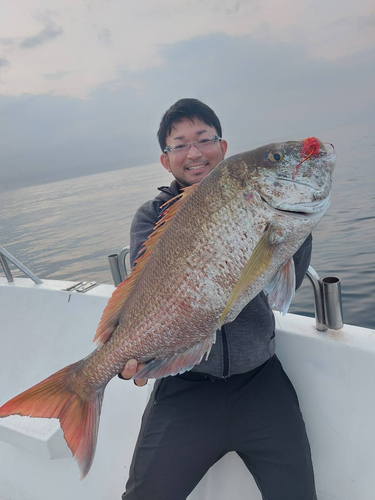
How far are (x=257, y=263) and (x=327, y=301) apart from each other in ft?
3.09

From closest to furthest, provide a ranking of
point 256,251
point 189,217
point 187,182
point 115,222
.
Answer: point 256,251
point 189,217
point 187,182
point 115,222

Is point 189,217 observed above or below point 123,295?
above

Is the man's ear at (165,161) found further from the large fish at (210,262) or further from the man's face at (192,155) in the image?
the large fish at (210,262)

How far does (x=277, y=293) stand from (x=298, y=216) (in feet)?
1.23

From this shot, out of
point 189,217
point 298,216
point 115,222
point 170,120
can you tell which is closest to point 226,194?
point 189,217

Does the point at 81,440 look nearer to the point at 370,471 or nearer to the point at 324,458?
the point at 324,458

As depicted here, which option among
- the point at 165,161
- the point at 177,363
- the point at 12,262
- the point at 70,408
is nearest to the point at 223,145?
the point at 165,161

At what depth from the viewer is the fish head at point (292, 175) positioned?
4.83 ft

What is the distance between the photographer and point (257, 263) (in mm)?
1434

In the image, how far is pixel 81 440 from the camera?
172 centimetres

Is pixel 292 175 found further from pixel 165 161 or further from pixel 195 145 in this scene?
pixel 165 161

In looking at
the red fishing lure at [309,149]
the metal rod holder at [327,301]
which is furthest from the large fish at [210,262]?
the metal rod holder at [327,301]

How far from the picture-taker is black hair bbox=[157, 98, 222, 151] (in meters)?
2.49

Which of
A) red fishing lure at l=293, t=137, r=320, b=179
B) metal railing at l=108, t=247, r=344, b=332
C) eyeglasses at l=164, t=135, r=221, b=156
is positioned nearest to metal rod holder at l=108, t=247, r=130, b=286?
eyeglasses at l=164, t=135, r=221, b=156
